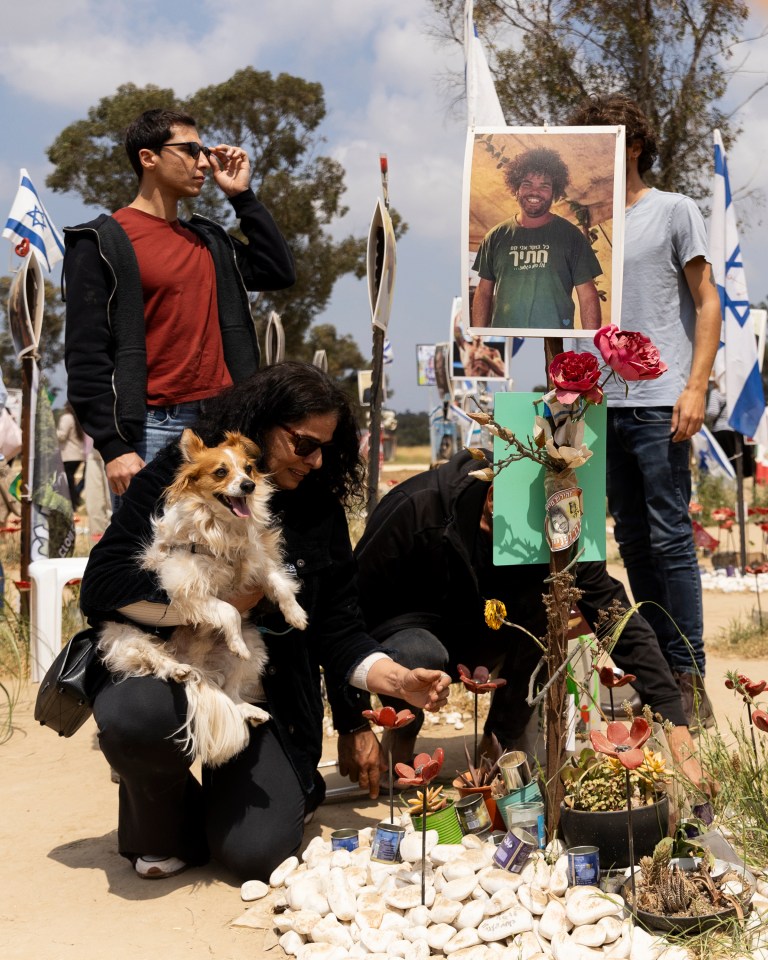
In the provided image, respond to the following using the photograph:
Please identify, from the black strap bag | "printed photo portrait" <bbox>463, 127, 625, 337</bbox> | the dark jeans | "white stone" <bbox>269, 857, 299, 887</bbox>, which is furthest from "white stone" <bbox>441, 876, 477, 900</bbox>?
"printed photo portrait" <bbox>463, 127, 625, 337</bbox>

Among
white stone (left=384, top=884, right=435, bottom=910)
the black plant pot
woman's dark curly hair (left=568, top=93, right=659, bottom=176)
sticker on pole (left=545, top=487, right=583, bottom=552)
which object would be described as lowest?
white stone (left=384, top=884, right=435, bottom=910)

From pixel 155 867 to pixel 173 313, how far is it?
5.96 ft

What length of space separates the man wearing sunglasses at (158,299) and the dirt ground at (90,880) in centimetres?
108

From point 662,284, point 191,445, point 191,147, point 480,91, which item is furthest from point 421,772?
point 480,91

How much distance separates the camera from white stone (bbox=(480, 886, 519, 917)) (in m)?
2.38

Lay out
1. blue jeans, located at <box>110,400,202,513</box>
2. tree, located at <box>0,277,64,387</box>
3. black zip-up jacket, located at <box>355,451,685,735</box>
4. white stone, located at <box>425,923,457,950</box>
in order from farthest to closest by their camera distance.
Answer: tree, located at <box>0,277,64,387</box>
blue jeans, located at <box>110,400,202,513</box>
black zip-up jacket, located at <box>355,451,685,735</box>
white stone, located at <box>425,923,457,950</box>

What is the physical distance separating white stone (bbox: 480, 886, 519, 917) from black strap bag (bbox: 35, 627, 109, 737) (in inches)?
46.9

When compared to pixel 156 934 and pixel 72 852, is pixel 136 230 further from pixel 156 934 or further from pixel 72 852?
pixel 156 934

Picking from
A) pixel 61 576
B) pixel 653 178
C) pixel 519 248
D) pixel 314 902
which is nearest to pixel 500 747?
pixel 314 902

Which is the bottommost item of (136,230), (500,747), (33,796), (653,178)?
(33,796)

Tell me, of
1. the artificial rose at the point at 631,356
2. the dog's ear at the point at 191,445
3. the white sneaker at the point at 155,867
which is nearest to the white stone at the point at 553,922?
the white sneaker at the point at 155,867

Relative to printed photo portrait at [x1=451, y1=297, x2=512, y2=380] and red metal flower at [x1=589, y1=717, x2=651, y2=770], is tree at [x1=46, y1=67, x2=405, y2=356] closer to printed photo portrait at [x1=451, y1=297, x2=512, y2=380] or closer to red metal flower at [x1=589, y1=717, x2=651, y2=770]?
printed photo portrait at [x1=451, y1=297, x2=512, y2=380]

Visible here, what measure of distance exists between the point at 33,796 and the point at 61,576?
5.63 ft

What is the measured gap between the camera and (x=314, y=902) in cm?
254
